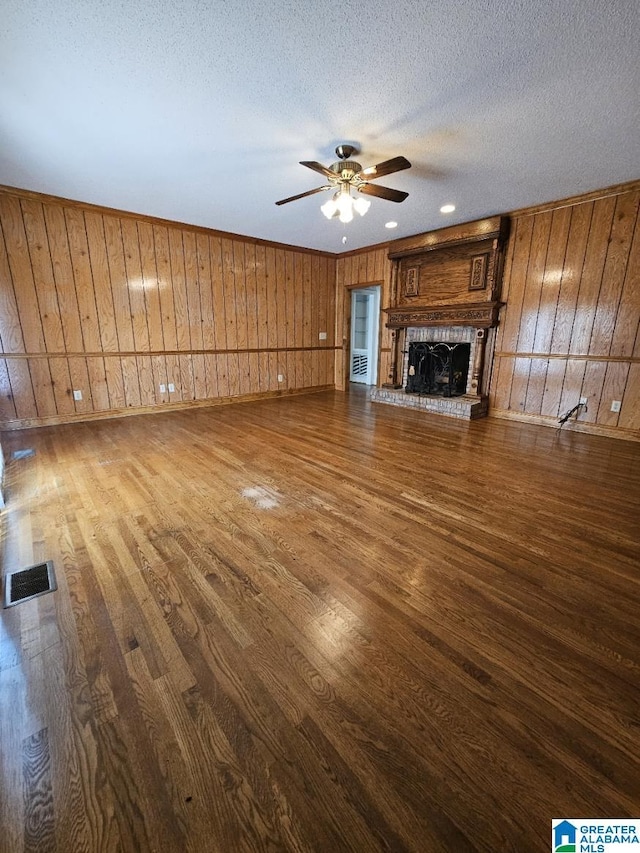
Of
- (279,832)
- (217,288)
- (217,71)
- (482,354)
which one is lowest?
(279,832)

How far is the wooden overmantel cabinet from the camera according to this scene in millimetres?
4922

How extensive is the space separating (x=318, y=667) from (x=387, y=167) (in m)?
3.28

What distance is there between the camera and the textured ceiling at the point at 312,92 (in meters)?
1.78

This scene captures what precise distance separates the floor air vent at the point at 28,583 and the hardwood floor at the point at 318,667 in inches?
2.9

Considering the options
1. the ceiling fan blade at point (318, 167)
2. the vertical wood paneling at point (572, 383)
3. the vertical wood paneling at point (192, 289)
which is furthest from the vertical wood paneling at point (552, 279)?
the vertical wood paneling at point (192, 289)

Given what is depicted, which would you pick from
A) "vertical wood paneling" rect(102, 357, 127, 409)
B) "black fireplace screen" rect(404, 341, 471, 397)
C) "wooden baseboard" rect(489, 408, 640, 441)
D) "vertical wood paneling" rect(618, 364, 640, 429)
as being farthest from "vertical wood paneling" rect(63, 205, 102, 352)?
"vertical wood paneling" rect(618, 364, 640, 429)

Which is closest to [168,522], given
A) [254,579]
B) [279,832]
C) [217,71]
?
[254,579]

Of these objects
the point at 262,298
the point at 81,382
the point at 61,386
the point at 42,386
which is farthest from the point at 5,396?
the point at 262,298

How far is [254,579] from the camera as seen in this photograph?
5.93 feet

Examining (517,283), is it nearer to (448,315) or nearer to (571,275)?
(571,275)

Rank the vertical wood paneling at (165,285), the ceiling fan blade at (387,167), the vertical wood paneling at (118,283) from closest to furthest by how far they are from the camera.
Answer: the ceiling fan blade at (387,167)
the vertical wood paneling at (118,283)
the vertical wood paneling at (165,285)

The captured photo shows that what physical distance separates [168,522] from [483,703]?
1912mm

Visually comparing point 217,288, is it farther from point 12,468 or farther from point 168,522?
point 168,522

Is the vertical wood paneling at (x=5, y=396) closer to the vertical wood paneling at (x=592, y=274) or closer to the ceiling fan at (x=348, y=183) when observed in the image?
the ceiling fan at (x=348, y=183)
